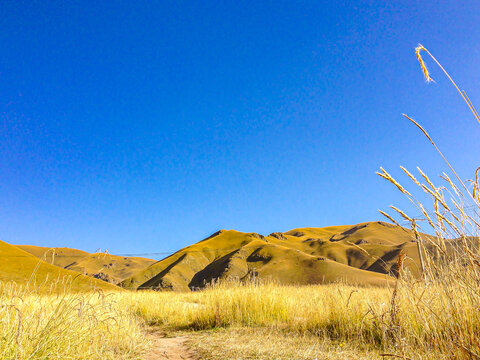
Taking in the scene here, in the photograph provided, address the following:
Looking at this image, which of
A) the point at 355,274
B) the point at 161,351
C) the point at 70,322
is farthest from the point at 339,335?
the point at 355,274

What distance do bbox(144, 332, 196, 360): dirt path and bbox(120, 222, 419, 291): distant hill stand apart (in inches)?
1065

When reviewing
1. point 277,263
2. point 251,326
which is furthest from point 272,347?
point 277,263

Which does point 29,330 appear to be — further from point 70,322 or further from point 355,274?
point 355,274

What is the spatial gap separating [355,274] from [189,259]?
40698mm

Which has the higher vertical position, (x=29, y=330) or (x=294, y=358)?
(x=29, y=330)

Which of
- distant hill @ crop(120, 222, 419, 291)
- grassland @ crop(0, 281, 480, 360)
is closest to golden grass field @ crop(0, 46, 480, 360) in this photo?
grassland @ crop(0, 281, 480, 360)

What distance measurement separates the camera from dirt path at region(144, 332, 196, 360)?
4.61 m

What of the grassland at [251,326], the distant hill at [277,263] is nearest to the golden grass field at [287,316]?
the grassland at [251,326]

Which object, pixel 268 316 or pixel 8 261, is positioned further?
pixel 8 261

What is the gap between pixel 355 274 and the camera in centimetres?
4906

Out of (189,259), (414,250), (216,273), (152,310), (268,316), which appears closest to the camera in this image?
(268,316)

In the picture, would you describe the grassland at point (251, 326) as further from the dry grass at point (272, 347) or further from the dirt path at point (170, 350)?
the dirt path at point (170, 350)

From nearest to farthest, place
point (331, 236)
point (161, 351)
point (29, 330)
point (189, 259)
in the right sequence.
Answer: point (29, 330), point (161, 351), point (189, 259), point (331, 236)

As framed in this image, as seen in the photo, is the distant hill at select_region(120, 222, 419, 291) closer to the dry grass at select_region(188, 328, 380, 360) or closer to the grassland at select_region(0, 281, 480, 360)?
the grassland at select_region(0, 281, 480, 360)
